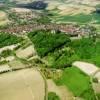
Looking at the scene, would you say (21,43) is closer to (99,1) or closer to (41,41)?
(41,41)

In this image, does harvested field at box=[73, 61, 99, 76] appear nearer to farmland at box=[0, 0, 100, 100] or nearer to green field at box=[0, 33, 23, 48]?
farmland at box=[0, 0, 100, 100]

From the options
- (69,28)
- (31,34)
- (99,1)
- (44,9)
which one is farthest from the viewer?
(99,1)

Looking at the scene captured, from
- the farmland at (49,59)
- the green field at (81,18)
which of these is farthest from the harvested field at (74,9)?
the farmland at (49,59)

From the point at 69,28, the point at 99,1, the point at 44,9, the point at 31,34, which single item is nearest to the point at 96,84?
the point at 31,34

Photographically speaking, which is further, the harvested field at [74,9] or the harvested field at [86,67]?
the harvested field at [74,9]

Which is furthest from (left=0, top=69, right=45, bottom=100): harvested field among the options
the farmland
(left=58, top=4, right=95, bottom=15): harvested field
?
(left=58, top=4, right=95, bottom=15): harvested field

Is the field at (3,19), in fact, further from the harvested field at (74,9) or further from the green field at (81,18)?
the harvested field at (74,9)
